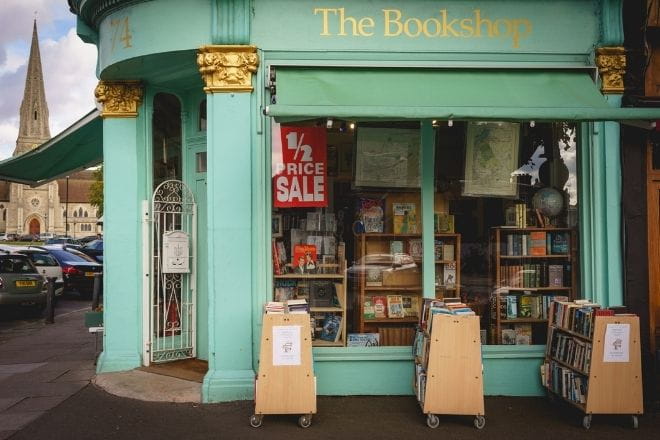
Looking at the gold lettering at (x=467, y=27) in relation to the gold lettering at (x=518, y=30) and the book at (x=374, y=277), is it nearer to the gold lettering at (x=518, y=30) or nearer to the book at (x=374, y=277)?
the gold lettering at (x=518, y=30)

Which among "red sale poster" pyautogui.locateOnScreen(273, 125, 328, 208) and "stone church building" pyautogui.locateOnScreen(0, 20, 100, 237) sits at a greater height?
"stone church building" pyautogui.locateOnScreen(0, 20, 100, 237)

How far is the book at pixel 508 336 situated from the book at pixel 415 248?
4.40ft

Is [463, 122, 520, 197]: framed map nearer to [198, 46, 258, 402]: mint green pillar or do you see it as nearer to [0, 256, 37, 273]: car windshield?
[198, 46, 258, 402]: mint green pillar

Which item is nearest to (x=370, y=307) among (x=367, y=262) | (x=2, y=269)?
(x=367, y=262)

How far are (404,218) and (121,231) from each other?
353 cm

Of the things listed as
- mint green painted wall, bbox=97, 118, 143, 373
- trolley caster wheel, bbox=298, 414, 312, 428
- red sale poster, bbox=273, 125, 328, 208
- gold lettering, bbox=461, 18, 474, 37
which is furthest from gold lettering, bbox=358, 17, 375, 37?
trolley caster wheel, bbox=298, 414, 312, 428

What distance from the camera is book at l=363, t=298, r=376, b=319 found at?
24.0 ft

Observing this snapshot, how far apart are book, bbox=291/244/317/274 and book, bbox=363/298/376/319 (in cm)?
73

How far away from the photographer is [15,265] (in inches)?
574

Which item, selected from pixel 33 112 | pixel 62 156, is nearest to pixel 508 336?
pixel 62 156

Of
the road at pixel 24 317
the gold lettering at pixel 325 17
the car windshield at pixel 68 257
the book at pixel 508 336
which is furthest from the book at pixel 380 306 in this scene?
the car windshield at pixel 68 257

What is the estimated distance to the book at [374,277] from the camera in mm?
7371

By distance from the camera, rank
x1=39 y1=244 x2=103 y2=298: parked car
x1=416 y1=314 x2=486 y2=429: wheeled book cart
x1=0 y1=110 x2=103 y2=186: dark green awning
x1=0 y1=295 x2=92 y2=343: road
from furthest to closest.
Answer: x1=39 y1=244 x2=103 y2=298: parked car → x1=0 y1=295 x2=92 y2=343: road → x1=0 y1=110 x2=103 y2=186: dark green awning → x1=416 y1=314 x2=486 y2=429: wheeled book cart

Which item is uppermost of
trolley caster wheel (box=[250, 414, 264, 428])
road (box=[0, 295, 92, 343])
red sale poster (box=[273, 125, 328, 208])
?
red sale poster (box=[273, 125, 328, 208])
